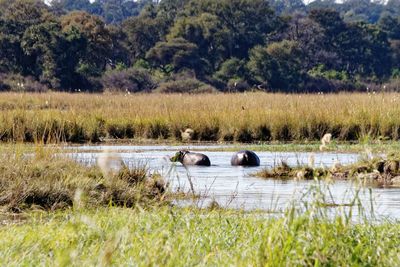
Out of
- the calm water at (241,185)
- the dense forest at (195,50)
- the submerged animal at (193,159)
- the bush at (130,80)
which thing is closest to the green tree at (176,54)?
the dense forest at (195,50)

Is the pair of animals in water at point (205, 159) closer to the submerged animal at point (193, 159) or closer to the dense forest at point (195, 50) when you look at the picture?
the submerged animal at point (193, 159)

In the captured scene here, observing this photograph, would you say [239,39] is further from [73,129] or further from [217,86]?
[73,129]

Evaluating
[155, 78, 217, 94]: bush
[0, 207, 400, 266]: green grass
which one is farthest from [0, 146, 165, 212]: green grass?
[155, 78, 217, 94]: bush

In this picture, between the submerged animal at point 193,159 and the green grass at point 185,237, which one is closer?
the green grass at point 185,237

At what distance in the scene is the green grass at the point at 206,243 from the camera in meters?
5.32

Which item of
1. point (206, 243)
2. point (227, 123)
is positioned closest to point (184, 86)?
point (227, 123)

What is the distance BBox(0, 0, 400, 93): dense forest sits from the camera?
49156mm

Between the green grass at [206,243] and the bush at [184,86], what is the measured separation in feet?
136

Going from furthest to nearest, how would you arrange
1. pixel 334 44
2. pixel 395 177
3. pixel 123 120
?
pixel 334 44 → pixel 123 120 → pixel 395 177

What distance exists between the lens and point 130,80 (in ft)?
168

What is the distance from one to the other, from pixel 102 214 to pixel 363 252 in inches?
120

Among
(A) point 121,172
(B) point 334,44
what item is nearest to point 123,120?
(A) point 121,172

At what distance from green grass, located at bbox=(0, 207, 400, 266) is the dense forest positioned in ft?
117

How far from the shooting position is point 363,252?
577cm
